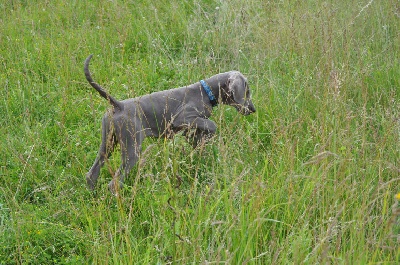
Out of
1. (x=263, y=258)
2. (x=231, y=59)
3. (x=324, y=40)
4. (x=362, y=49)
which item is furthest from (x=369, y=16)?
(x=263, y=258)

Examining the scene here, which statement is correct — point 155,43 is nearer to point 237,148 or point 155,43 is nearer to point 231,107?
point 231,107

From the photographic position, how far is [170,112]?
4.00 m

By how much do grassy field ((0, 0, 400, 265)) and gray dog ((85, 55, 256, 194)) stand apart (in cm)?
12

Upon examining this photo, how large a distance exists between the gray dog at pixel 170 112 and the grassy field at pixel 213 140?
0.12 meters

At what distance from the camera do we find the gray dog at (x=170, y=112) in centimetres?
364

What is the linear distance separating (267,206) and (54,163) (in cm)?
167

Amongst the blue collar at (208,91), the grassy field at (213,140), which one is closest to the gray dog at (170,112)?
the blue collar at (208,91)

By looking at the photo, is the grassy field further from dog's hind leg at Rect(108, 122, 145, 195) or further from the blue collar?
the blue collar

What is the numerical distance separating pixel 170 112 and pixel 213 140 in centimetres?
79

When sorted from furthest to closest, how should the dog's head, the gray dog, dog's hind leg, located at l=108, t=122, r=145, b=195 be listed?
the dog's head → the gray dog → dog's hind leg, located at l=108, t=122, r=145, b=195

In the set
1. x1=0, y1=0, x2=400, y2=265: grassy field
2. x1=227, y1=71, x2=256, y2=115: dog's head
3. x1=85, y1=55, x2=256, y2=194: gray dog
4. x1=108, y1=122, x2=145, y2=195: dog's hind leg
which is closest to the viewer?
x1=0, y1=0, x2=400, y2=265: grassy field

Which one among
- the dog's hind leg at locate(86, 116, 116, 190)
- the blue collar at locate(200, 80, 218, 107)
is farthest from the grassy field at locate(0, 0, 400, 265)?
the blue collar at locate(200, 80, 218, 107)

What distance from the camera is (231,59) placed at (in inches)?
208

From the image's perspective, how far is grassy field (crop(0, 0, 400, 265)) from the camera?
262 centimetres
